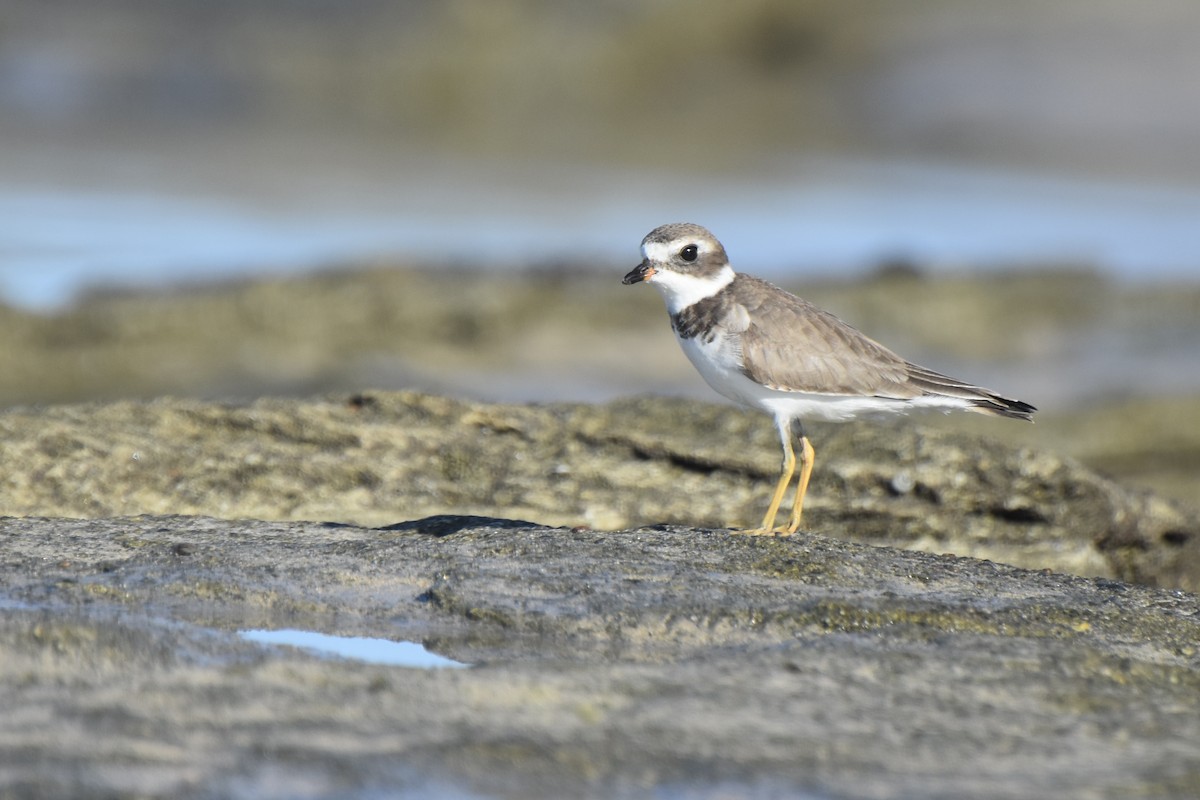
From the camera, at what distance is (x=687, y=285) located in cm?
634

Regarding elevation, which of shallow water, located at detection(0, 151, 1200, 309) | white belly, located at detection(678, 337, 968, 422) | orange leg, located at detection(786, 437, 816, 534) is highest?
shallow water, located at detection(0, 151, 1200, 309)

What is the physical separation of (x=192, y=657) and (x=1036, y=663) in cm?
211

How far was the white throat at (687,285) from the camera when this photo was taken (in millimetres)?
6336

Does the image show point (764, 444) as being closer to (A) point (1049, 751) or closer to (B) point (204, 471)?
(B) point (204, 471)

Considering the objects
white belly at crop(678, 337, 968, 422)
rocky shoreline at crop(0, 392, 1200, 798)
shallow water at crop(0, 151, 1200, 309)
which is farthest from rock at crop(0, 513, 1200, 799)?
shallow water at crop(0, 151, 1200, 309)

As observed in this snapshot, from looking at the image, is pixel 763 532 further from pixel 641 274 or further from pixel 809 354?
pixel 641 274

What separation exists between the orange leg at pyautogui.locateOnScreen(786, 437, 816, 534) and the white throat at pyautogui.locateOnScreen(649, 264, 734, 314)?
0.73 meters

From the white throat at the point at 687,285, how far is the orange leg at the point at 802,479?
734mm

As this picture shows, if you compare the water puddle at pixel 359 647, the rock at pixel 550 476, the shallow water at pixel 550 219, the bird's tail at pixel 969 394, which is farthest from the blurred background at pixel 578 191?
the water puddle at pixel 359 647

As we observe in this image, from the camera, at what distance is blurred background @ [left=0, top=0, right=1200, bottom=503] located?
1113cm

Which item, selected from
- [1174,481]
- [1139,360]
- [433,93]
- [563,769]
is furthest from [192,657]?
[433,93]

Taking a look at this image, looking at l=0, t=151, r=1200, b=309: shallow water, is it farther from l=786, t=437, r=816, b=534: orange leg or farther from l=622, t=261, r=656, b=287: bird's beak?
l=786, t=437, r=816, b=534: orange leg

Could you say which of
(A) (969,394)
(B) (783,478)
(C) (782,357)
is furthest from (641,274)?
(A) (969,394)

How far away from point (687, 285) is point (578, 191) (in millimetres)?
12772
